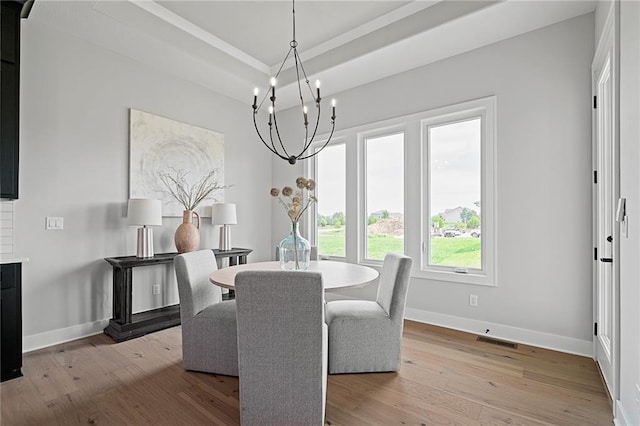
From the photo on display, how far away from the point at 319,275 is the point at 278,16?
273cm

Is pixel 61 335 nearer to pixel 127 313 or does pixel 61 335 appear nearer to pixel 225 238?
A: pixel 127 313

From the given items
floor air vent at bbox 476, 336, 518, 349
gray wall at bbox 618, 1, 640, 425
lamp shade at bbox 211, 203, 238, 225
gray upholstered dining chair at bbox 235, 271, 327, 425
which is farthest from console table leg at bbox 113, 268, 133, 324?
gray wall at bbox 618, 1, 640, 425

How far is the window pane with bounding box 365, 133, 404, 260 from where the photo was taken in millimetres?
3793

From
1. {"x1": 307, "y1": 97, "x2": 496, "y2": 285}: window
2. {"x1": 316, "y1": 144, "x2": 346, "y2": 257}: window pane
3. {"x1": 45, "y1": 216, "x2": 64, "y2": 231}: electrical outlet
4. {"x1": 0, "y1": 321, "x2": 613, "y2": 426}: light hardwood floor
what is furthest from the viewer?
{"x1": 316, "y1": 144, "x2": 346, "y2": 257}: window pane

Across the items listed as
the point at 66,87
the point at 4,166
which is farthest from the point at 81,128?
the point at 4,166

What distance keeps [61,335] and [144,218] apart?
4.14 feet

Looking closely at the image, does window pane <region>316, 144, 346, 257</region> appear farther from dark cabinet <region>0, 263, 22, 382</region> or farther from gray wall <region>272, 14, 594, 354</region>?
dark cabinet <region>0, 263, 22, 382</region>

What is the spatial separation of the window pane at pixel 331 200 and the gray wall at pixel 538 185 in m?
1.52

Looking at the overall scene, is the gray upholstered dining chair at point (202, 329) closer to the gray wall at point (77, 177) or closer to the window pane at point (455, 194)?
the gray wall at point (77, 177)

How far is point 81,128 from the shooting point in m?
3.08

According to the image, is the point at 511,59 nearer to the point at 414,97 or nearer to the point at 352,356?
the point at 414,97

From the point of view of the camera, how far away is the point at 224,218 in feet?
12.9

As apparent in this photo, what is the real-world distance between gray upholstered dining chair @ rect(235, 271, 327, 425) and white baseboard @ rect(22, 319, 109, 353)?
2.29 m

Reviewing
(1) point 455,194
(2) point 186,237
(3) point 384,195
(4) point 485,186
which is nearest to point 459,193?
(1) point 455,194
